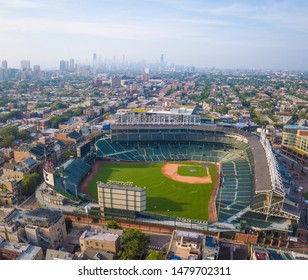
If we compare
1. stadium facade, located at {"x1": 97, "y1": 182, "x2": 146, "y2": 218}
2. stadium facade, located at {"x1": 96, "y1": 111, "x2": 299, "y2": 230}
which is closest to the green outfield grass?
stadium facade, located at {"x1": 96, "y1": 111, "x2": 299, "y2": 230}

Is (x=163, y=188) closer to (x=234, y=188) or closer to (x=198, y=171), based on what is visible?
(x=198, y=171)

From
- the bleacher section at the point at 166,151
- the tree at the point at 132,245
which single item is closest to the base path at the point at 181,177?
the bleacher section at the point at 166,151

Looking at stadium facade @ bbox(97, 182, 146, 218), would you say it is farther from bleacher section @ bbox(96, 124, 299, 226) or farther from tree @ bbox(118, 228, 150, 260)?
bleacher section @ bbox(96, 124, 299, 226)

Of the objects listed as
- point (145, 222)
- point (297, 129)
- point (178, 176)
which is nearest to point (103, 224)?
point (145, 222)

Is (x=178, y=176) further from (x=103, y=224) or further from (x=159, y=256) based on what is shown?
(x=159, y=256)

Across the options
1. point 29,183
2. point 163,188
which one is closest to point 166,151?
point 163,188
